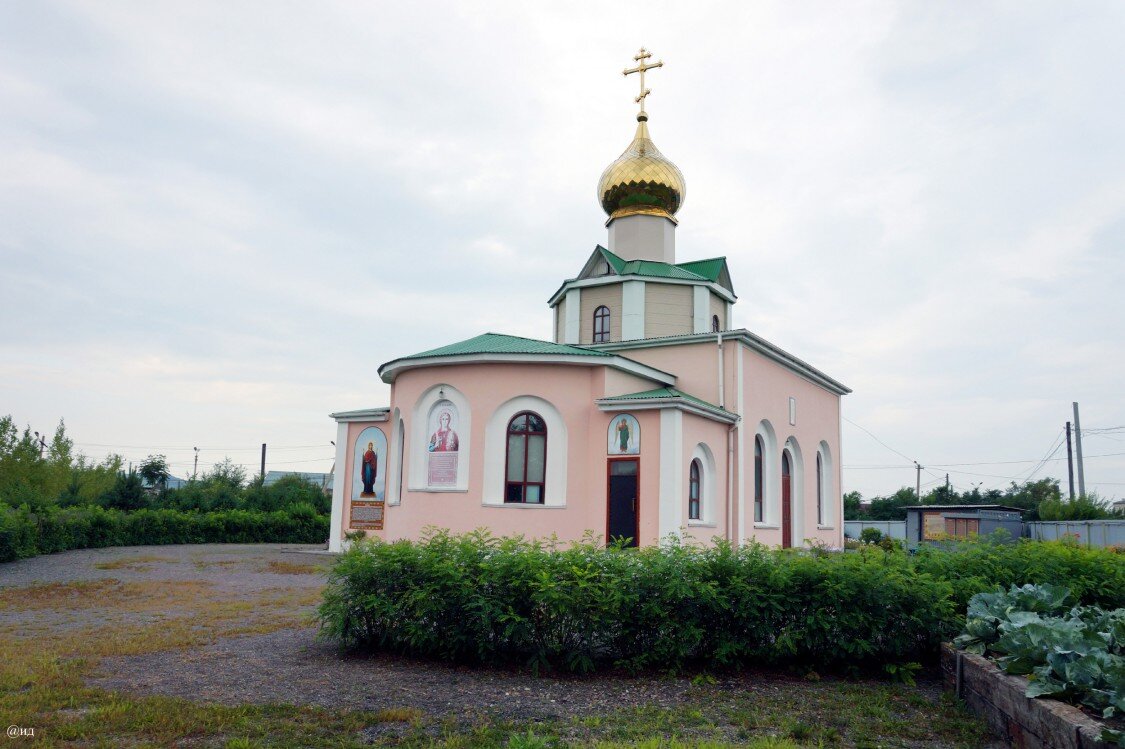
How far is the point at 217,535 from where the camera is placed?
2528cm

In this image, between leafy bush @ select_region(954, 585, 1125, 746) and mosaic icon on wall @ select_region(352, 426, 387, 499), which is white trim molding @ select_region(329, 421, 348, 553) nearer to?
mosaic icon on wall @ select_region(352, 426, 387, 499)

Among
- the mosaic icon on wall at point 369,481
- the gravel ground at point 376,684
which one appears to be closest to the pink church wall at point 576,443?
the mosaic icon on wall at point 369,481

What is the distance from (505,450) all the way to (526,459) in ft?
1.40

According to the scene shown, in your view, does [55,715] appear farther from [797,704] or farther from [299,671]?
[797,704]

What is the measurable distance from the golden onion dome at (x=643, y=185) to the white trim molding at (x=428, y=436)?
8232 mm

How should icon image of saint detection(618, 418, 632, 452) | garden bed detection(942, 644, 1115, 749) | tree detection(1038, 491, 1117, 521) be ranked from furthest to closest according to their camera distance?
1. tree detection(1038, 491, 1117, 521)
2. icon image of saint detection(618, 418, 632, 452)
3. garden bed detection(942, 644, 1115, 749)

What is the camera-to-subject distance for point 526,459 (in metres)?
15.0

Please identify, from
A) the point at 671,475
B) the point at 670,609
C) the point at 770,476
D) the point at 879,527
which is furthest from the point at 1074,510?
the point at 670,609

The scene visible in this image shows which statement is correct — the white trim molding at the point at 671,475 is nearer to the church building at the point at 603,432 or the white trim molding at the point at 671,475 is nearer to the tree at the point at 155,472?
the church building at the point at 603,432

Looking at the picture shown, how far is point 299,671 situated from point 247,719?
1.47 m

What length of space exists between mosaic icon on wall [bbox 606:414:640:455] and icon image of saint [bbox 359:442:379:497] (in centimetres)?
712

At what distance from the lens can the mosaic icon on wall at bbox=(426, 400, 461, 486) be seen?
15.1 m

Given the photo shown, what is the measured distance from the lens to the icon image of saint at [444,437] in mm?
15219

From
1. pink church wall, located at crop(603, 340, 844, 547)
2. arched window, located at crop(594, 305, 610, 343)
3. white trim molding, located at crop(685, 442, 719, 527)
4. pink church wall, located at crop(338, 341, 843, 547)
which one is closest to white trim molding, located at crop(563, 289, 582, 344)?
arched window, located at crop(594, 305, 610, 343)
